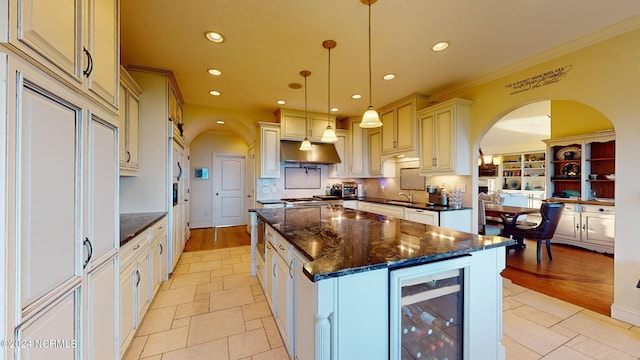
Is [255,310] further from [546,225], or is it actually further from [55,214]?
[546,225]

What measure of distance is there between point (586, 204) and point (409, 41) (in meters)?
4.67

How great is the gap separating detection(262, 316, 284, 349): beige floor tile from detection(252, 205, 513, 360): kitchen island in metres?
0.16

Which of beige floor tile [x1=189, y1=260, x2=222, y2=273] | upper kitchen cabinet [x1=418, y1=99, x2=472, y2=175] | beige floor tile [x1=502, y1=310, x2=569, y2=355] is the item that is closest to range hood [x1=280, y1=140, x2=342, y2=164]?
upper kitchen cabinet [x1=418, y1=99, x2=472, y2=175]

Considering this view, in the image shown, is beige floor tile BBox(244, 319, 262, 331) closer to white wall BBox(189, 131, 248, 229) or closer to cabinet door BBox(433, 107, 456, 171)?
cabinet door BBox(433, 107, 456, 171)

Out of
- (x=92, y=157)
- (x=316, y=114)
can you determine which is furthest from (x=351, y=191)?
(x=92, y=157)

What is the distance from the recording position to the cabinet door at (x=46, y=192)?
30.2 inches

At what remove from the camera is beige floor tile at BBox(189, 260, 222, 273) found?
137 inches

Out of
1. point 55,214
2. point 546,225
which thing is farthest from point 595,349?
point 55,214

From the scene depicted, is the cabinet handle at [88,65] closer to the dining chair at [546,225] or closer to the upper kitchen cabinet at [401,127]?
the upper kitchen cabinet at [401,127]

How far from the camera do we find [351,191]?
214 inches

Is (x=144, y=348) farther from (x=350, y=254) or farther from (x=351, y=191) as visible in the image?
(x=351, y=191)

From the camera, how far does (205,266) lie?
3604 mm

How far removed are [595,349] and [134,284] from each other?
3.55m

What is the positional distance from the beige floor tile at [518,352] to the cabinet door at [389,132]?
123 inches
